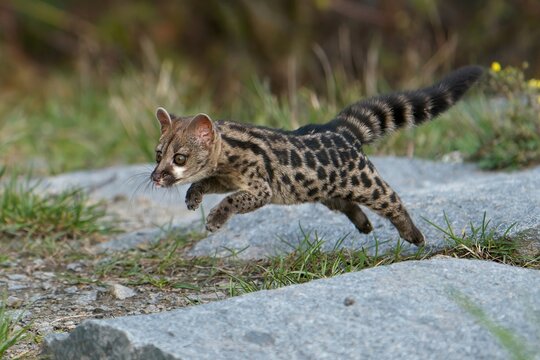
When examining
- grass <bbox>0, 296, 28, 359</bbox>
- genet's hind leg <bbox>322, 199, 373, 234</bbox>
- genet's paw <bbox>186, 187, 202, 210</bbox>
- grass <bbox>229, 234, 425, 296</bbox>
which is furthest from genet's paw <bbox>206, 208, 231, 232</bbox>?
grass <bbox>0, 296, 28, 359</bbox>

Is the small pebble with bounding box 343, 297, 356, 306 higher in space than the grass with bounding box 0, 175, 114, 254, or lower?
lower

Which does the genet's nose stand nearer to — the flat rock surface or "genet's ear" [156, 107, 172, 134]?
"genet's ear" [156, 107, 172, 134]

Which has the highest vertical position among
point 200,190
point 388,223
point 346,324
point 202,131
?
point 202,131

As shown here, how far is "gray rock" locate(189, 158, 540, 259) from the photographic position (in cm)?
545

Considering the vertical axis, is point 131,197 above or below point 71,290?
above

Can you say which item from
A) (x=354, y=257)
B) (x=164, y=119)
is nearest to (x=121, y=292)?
(x=164, y=119)

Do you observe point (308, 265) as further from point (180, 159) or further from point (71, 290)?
point (71, 290)

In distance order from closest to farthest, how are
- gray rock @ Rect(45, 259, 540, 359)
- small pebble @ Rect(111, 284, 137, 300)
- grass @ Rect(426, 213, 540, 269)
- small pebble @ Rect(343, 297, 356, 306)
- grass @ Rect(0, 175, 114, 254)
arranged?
gray rock @ Rect(45, 259, 540, 359), small pebble @ Rect(343, 297, 356, 306), grass @ Rect(426, 213, 540, 269), small pebble @ Rect(111, 284, 137, 300), grass @ Rect(0, 175, 114, 254)

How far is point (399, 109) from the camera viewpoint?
223 inches

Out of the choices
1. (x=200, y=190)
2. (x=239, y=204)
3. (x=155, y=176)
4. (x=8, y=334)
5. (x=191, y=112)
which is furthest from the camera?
(x=191, y=112)

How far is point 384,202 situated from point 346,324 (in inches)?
61.5

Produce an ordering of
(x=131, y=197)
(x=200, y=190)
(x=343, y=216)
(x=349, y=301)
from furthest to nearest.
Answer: (x=131, y=197)
(x=343, y=216)
(x=200, y=190)
(x=349, y=301)

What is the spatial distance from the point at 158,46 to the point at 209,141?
8.28m

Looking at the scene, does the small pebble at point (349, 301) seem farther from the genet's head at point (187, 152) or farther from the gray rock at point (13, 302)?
the gray rock at point (13, 302)
